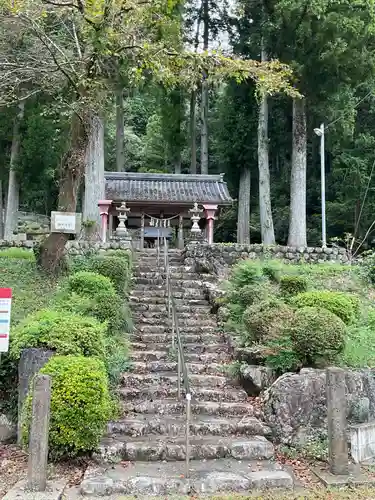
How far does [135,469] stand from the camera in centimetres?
444

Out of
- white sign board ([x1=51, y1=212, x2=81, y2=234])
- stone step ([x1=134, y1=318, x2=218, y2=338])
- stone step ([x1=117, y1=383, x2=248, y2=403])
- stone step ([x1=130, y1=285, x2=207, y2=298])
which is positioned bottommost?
stone step ([x1=117, y1=383, x2=248, y2=403])

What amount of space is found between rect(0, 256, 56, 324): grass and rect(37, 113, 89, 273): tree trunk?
38cm

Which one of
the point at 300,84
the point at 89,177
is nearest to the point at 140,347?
the point at 89,177

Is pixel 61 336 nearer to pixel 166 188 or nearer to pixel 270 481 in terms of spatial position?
pixel 270 481

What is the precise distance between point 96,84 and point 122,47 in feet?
2.72

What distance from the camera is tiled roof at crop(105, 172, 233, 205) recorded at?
17766 mm

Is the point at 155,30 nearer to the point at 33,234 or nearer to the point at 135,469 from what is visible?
the point at 135,469

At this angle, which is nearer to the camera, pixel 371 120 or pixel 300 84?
pixel 300 84

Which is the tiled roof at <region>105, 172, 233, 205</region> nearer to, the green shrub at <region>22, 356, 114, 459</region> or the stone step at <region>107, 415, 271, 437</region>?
the stone step at <region>107, 415, 271, 437</region>

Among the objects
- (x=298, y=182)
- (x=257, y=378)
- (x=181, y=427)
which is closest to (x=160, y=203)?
(x=298, y=182)

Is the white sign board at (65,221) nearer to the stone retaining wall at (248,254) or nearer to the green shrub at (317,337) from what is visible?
the stone retaining wall at (248,254)

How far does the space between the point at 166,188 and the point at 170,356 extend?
12.8m

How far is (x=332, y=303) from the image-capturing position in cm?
681

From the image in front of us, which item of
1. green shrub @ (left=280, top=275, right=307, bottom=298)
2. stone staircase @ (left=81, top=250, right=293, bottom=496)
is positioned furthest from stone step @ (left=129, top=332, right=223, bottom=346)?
green shrub @ (left=280, top=275, right=307, bottom=298)
